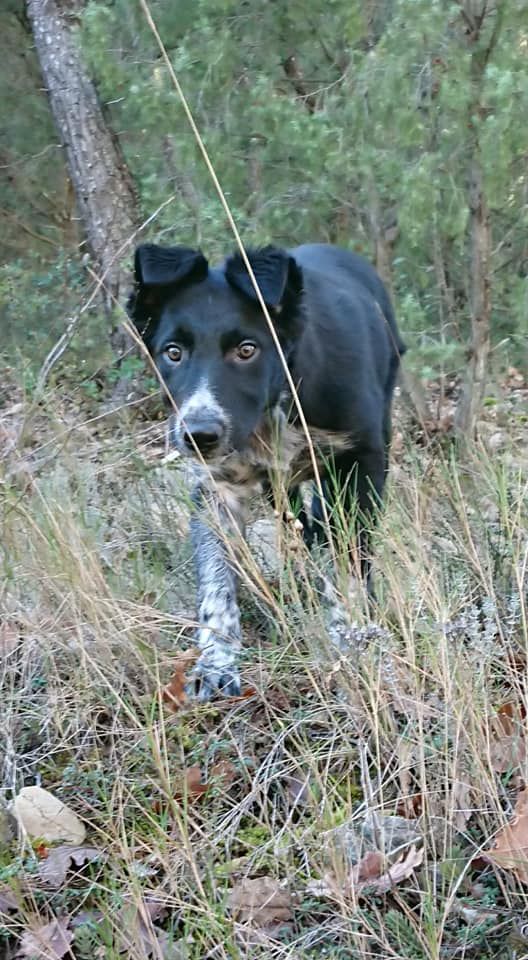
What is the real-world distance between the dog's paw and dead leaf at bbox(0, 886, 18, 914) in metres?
0.89

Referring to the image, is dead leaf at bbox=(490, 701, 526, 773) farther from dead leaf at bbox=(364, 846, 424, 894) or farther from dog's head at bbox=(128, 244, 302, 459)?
dog's head at bbox=(128, 244, 302, 459)

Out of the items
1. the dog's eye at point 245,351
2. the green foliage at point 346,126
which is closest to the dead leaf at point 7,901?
the dog's eye at point 245,351

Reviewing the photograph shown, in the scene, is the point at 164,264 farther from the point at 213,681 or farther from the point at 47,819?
the point at 47,819

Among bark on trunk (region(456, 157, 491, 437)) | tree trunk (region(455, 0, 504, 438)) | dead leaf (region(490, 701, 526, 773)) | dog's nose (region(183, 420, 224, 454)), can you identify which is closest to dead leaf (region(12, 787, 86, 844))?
dead leaf (region(490, 701, 526, 773))

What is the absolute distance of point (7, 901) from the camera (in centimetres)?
269

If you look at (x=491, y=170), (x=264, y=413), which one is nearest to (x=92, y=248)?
(x=491, y=170)

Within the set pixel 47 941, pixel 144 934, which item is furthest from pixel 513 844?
pixel 47 941

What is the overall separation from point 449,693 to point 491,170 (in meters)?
3.84

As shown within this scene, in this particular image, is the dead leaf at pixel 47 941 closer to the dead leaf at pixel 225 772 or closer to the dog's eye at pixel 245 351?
the dead leaf at pixel 225 772

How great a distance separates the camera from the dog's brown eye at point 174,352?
164 inches

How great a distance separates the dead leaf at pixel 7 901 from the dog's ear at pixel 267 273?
2.20 metres

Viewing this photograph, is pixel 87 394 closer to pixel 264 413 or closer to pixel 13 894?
pixel 264 413

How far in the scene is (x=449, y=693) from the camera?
271 centimetres

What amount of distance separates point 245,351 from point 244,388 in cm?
17
